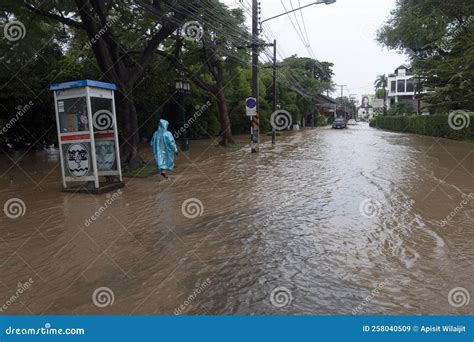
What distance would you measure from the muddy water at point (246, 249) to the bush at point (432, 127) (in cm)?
1695

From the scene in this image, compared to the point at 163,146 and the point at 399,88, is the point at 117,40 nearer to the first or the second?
the point at 163,146

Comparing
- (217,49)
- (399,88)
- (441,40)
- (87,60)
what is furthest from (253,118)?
(399,88)

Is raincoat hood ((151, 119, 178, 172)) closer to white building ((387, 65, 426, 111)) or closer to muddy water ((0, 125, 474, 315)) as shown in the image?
muddy water ((0, 125, 474, 315))

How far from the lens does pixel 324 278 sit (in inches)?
178

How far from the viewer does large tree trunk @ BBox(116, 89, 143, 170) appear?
1352 cm

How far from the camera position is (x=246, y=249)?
5.57 metres

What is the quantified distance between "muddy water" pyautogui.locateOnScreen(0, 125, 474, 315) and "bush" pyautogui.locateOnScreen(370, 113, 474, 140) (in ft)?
55.6

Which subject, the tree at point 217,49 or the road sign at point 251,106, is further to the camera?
the tree at point 217,49

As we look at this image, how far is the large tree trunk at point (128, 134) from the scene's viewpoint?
13516mm

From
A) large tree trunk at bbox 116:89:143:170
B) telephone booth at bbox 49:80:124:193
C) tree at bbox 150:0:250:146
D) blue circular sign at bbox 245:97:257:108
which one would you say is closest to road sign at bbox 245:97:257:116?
blue circular sign at bbox 245:97:257:108

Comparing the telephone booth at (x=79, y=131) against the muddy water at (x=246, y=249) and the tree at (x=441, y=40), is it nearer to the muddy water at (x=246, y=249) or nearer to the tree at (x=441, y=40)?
the muddy water at (x=246, y=249)

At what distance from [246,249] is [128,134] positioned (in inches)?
361

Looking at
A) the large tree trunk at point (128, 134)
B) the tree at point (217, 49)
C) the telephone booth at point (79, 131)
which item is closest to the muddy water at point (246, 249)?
the telephone booth at point (79, 131)

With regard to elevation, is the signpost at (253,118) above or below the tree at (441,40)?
below
